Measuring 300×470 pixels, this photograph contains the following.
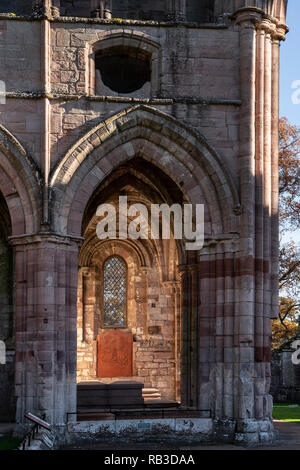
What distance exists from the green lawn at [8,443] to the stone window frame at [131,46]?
6589mm

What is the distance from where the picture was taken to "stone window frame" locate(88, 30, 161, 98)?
54.5 feet

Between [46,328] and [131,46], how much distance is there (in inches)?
226

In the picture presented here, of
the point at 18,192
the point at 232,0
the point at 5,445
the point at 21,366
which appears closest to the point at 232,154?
the point at 232,0

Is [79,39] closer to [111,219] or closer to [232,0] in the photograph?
[232,0]

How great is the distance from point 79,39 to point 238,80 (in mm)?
3188

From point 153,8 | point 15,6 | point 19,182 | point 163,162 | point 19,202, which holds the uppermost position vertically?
point 153,8

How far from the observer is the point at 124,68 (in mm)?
18766

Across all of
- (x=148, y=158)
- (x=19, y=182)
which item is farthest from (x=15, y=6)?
(x=148, y=158)

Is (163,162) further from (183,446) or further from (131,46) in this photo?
(183,446)

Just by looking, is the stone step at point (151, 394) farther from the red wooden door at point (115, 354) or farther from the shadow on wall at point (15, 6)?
the shadow on wall at point (15, 6)

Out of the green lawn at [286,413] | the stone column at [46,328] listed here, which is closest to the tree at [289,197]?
the green lawn at [286,413]

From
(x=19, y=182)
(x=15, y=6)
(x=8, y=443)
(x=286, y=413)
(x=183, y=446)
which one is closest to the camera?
Answer: (x=8, y=443)

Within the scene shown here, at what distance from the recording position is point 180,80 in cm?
1673

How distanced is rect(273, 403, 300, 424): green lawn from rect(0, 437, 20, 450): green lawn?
7116mm
